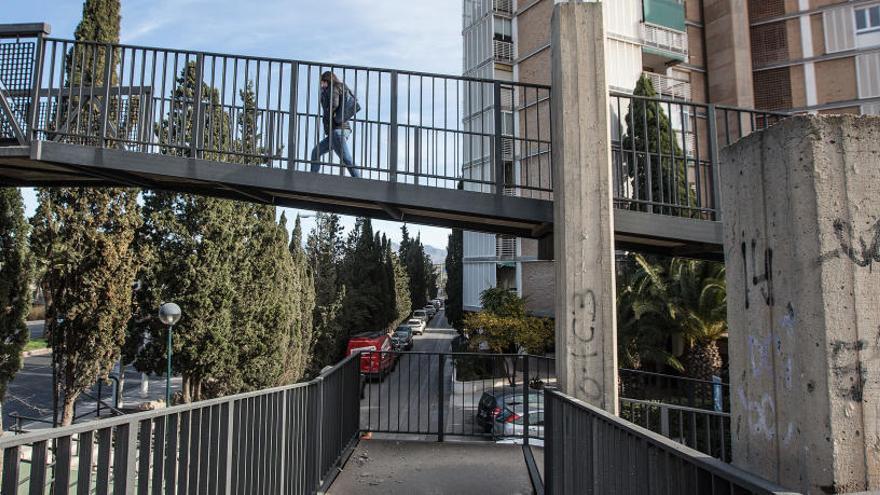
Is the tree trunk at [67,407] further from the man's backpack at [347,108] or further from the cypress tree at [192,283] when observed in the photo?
the man's backpack at [347,108]

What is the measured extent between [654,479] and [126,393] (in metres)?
35.9

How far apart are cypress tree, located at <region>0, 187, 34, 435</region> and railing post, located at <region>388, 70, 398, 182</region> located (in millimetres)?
13345

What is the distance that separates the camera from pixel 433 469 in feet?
20.5

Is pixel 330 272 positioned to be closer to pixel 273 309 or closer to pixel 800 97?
pixel 273 309

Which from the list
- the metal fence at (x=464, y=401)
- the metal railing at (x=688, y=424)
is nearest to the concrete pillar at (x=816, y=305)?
the metal railing at (x=688, y=424)

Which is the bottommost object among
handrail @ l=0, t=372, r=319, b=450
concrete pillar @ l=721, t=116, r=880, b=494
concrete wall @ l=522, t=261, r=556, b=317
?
handrail @ l=0, t=372, r=319, b=450

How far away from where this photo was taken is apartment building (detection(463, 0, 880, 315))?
30.9 m

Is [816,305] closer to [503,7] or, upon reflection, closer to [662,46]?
[662,46]

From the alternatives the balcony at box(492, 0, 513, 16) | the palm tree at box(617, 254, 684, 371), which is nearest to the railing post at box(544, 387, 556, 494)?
the palm tree at box(617, 254, 684, 371)

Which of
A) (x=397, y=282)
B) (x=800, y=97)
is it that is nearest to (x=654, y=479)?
A: (x=800, y=97)

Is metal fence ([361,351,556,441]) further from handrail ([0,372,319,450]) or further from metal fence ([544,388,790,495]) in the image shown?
handrail ([0,372,319,450])

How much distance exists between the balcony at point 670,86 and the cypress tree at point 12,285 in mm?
31256

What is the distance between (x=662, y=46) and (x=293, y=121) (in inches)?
1224

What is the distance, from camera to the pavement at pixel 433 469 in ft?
18.7
